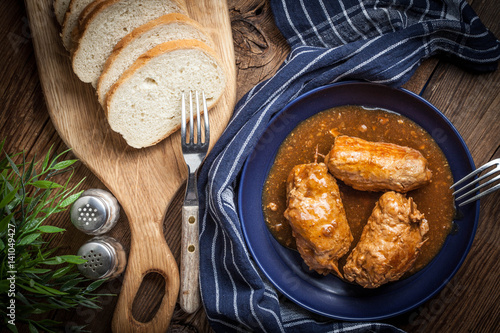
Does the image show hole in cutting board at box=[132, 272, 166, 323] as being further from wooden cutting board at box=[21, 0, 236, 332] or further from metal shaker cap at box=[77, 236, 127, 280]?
metal shaker cap at box=[77, 236, 127, 280]

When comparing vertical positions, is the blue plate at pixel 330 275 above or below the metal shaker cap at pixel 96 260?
above

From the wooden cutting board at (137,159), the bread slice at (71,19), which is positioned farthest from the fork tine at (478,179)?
the bread slice at (71,19)

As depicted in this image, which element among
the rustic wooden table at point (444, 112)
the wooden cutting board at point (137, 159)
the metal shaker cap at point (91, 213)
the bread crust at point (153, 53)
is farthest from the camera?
the rustic wooden table at point (444, 112)

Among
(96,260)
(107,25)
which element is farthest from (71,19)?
(96,260)

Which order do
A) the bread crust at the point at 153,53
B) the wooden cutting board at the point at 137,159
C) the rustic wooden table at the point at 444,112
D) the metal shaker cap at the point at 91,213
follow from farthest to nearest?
the rustic wooden table at the point at 444,112 < the wooden cutting board at the point at 137,159 < the metal shaker cap at the point at 91,213 < the bread crust at the point at 153,53

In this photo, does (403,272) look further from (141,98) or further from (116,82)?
(116,82)

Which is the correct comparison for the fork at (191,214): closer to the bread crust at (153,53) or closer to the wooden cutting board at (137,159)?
the wooden cutting board at (137,159)

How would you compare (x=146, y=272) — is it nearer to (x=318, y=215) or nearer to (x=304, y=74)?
(x=318, y=215)
